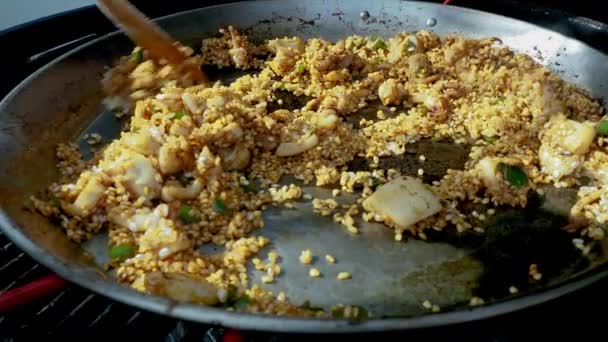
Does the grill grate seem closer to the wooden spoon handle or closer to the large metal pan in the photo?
the large metal pan

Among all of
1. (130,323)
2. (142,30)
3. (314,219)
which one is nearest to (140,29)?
(142,30)

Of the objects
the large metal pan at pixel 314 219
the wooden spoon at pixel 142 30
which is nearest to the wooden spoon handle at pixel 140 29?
the wooden spoon at pixel 142 30

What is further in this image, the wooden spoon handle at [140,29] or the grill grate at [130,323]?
the wooden spoon handle at [140,29]

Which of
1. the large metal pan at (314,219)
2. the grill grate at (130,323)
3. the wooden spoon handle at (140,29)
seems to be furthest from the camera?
the wooden spoon handle at (140,29)

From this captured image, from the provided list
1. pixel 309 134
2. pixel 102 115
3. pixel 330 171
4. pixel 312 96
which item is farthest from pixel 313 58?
pixel 102 115

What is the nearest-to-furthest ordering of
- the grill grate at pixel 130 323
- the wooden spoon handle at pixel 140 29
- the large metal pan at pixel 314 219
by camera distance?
the large metal pan at pixel 314 219 → the grill grate at pixel 130 323 → the wooden spoon handle at pixel 140 29

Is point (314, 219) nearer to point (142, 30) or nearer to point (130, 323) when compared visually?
point (130, 323)

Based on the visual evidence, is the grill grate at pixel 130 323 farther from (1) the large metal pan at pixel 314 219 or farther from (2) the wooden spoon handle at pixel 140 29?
(2) the wooden spoon handle at pixel 140 29
